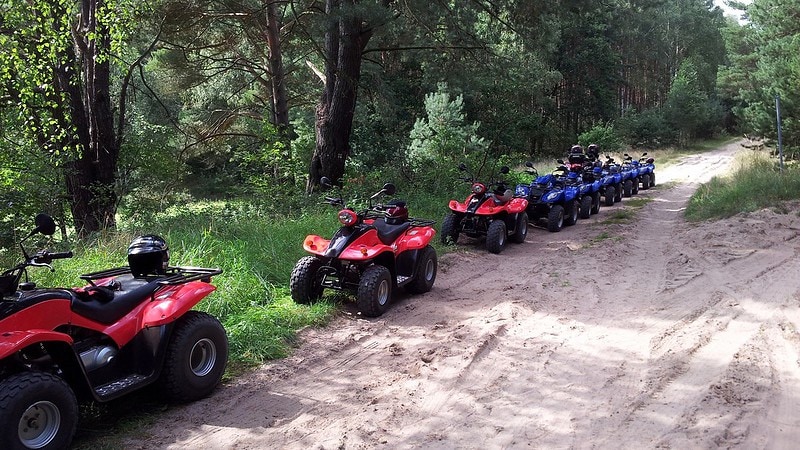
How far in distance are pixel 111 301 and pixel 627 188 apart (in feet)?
57.8

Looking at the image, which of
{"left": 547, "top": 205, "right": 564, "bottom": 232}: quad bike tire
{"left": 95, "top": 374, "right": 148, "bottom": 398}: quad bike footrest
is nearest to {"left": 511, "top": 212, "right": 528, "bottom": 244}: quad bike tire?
{"left": 547, "top": 205, "right": 564, "bottom": 232}: quad bike tire

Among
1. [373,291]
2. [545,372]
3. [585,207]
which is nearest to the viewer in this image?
[545,372]

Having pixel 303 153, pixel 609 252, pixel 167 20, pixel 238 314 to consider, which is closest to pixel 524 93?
pixel 303 153

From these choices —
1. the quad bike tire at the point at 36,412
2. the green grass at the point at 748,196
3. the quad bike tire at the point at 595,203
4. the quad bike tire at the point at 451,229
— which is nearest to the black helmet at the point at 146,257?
the quad bike tire at the point at 36,412

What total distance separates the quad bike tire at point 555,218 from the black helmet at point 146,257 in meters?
9.35

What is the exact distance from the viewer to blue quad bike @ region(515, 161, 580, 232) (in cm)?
1283

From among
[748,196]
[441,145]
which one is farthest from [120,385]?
[441,145]

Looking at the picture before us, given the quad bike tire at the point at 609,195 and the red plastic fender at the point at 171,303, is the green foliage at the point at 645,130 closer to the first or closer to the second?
the quad bike tire at the point at 609,195

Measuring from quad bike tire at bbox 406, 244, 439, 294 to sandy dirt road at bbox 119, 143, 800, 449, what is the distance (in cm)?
13

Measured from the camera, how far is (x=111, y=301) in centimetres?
427

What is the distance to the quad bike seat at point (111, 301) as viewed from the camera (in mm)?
4082

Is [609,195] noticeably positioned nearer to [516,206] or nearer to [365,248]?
[516,206]

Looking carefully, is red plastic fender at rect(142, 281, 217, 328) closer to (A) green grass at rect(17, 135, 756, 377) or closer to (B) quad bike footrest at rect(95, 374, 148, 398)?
(B) quad bike footrest at rect(95, 374, 148, 398)

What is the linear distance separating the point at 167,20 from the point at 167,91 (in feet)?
33.2
